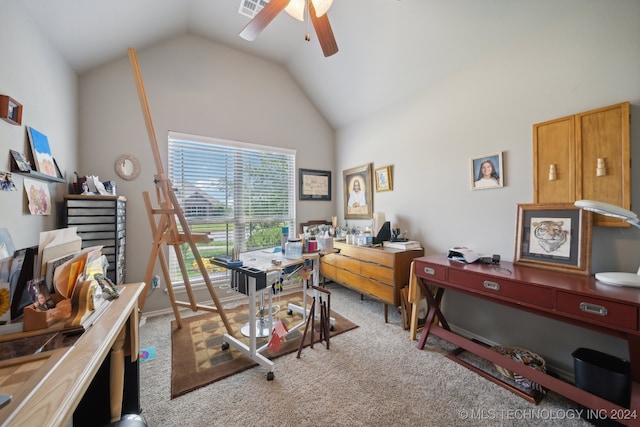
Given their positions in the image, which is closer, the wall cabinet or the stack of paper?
the wall cabinet

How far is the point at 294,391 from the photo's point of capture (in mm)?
1669

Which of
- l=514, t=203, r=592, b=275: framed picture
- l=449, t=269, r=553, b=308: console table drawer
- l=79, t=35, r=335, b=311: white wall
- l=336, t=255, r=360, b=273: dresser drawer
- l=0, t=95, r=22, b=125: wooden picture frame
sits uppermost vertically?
l=79, t=35, r=335, b=311: white wall

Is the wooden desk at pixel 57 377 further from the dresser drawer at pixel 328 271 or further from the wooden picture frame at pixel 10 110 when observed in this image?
the dresser drawer at pixel 328 271

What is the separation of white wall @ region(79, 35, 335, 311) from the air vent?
28.6 inches

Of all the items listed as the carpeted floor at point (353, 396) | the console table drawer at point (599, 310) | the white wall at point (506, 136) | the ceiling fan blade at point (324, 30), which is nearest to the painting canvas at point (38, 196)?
the carpeted floor at point (353, 396)

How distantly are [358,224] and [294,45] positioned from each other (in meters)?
2.73

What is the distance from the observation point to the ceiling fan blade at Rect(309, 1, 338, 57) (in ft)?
5.81

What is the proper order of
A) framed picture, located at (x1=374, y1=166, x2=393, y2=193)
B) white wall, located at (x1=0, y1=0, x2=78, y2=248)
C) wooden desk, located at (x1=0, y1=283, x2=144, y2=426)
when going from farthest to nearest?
framed picture, located at (x1=374, y1=166, x2=393, y2=193), white wall, located at (x1=0, y1=0, x2=78, y2=248), wooden desk, located at (x1=0, y1=283, x2=144, y2=426)

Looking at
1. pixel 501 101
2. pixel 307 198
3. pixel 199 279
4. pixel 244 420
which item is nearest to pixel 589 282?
pixel 501 101

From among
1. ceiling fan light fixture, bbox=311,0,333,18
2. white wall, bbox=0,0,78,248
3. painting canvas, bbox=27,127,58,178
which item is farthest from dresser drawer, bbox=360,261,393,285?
painting canvas, bbox=27,127,58,178

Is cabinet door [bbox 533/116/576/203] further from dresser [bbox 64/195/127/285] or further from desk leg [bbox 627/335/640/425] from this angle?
dresser [bbox 64/195/127/285]

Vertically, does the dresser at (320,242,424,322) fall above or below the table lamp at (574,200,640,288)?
below

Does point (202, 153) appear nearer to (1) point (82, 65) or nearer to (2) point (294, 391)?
(1) point (82, 65)

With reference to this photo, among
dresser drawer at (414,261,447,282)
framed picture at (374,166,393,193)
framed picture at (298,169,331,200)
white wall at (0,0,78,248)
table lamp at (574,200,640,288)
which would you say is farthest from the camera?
framed picture at (298,169,331,200)
